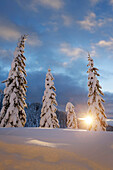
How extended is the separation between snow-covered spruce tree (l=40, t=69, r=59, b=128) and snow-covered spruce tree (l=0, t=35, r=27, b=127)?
14.1 ft

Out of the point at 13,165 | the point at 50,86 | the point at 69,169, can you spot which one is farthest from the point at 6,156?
the point at 50,86

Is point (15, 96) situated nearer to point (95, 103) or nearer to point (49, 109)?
point (49, 109)

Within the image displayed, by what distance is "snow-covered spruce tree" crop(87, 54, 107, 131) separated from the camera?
560 inches

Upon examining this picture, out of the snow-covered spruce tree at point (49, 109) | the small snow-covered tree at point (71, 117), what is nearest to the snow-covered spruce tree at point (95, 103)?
the snow-covered spruce tree at point (49, 109)

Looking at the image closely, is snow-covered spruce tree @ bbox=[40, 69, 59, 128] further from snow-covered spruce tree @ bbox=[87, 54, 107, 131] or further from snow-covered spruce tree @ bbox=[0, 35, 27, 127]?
snow-covered spruce tree @ bbox=[87, 54, 107, 131]

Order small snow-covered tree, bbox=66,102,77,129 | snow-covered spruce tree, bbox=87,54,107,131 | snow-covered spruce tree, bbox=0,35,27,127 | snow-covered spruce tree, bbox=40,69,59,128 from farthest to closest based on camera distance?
small snow-covered tree, bbox=66,102,77,129
snow-covered spruce tree, bbox=40,69,59,128
snow-covered spruce tree, bbox=87,54,107,131
snow-covered spruce tree, bbox=0,35,27,127

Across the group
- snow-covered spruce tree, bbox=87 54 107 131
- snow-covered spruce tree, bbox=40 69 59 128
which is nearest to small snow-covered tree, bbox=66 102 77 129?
snow-covered spruce tree, bbox=40 69 59 128

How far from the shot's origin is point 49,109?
1650cm

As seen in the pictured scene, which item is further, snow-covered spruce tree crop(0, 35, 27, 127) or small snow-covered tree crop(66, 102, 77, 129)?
small snow-covered tree crop(66, 102, 77, 129)

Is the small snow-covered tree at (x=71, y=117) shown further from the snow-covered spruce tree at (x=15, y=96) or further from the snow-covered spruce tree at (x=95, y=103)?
the snow-covered spruce tree at (x=15, y=96)

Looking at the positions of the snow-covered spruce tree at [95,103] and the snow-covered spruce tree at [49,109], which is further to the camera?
the snow-covered spruce tree at [49,109]

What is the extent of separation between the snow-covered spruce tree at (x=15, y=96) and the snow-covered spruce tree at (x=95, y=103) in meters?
9.19

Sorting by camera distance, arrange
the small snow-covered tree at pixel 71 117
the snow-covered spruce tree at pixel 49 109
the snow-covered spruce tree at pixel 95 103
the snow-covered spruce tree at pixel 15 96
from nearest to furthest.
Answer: the snow-covered spruce tree at pixel 15 96
the snow-covered spruce tree at pixel 95 103
the snow-covered spruce tree at pixel 49 109
the small snow-covered tree at pixel 71 117

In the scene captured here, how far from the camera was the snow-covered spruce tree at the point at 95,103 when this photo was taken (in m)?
14.2
